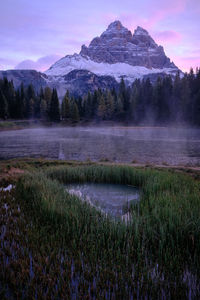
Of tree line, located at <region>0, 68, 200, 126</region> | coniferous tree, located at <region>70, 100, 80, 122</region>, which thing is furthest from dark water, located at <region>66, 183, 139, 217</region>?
coniferous tree, located at <region>70, 100, 80, 122</region>

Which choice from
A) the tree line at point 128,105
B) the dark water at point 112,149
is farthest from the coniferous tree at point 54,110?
the dark water at point 112,149

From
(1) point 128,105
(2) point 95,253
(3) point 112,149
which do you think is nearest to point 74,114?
(1) point 128,105

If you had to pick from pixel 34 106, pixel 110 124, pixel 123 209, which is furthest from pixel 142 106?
pixel 123 209

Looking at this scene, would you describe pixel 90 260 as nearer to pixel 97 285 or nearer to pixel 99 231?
pixel 97 285

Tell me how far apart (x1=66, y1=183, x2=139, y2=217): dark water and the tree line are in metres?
55.1

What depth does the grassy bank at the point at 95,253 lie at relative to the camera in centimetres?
340

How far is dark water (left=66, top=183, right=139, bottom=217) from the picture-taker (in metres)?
7.46

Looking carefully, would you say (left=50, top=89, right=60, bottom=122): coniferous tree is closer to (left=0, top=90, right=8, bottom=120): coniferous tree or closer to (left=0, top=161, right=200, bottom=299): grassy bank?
(left=0, top=90, right=8, bottom=120): coniferous tree

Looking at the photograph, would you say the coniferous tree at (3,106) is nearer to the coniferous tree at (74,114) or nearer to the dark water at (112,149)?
the coniferous tree at (74,114)

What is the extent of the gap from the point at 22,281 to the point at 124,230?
7.05 ft

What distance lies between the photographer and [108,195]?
8.95 m

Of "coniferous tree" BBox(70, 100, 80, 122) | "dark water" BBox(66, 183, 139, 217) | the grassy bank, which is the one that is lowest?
"dark water" BBox(66, 183, 139, 217)

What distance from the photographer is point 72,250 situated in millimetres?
4352

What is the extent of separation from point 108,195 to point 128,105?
254 feet
